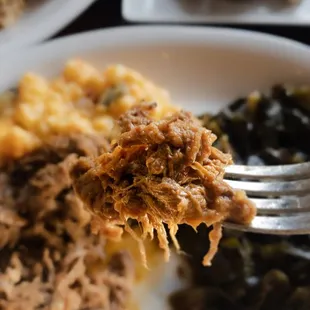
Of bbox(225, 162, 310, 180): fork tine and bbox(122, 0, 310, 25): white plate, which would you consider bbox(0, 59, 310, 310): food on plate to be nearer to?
bbox(225, 162, 310, 180): fork tine

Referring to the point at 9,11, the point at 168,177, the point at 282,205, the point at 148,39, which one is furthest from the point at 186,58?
the point at 168,177

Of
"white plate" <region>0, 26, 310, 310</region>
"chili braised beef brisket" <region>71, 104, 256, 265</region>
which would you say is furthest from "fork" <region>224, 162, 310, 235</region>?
"white plate" <region>0, 26, 310, 310</region>

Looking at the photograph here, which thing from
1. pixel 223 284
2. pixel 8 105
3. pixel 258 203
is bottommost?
pixel 223 284

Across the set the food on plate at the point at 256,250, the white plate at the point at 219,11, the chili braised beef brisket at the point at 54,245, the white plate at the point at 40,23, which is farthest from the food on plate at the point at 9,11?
the food on plate at the point at 256,250

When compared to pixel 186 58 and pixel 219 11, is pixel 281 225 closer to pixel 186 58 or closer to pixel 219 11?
pixel 186 58

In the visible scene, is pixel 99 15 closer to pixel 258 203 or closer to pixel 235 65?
pixel 235 65

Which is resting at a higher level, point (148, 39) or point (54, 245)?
point (148, 39)

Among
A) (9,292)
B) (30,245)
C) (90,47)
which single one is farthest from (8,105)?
(9,292)
